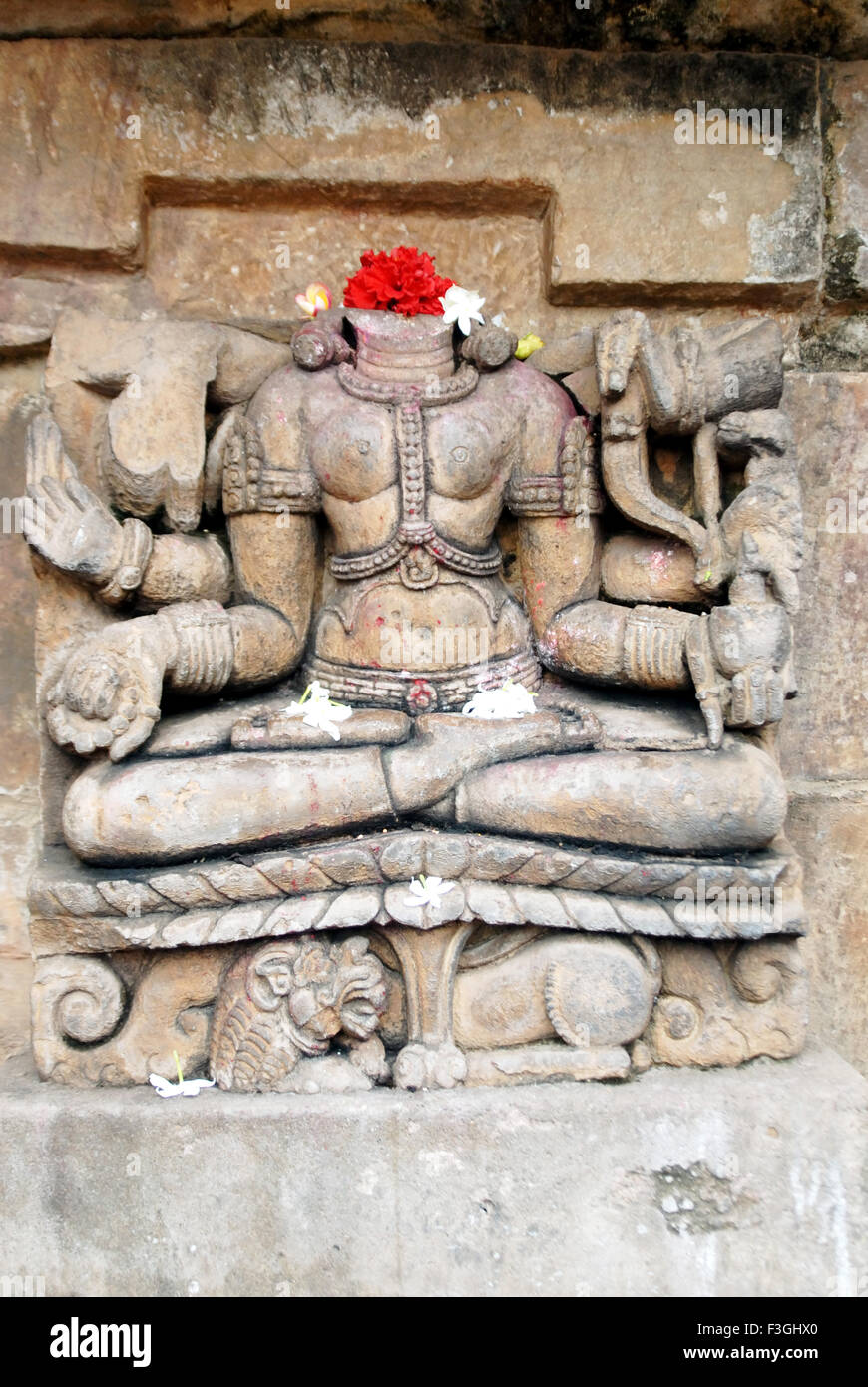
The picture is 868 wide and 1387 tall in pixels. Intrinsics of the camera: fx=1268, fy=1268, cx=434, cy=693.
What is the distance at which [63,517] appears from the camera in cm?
350

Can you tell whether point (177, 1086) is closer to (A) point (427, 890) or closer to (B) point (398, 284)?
(A) point (427, 890)

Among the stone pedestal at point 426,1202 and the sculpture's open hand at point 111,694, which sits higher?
the sculpture's open hand at point 111,694

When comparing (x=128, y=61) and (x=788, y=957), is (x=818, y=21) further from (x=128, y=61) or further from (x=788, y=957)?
(x=788, y=957)

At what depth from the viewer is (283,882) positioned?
3.34 m

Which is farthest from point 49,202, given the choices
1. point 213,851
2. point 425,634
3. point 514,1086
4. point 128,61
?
point 514,1086

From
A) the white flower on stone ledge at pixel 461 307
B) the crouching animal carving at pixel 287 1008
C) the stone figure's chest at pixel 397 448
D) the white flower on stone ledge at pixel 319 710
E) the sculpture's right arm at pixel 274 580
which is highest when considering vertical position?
the white flower on stone ledge at pixel 461 307

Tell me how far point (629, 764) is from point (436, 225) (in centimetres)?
189

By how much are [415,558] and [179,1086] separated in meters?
1.63

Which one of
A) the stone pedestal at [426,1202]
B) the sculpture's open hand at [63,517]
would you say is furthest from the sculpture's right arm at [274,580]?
the stone pedestal at [426,1202]

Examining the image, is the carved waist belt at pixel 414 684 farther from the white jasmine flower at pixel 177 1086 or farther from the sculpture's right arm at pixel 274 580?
the white jasmine flower at pixel 177 1086

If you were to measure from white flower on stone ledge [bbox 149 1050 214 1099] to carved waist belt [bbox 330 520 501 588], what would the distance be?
4.94ft

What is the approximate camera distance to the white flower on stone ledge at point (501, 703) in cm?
373

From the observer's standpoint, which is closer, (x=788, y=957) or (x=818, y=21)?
(x=788, y=957)

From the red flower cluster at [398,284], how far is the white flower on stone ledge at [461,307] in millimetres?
34
